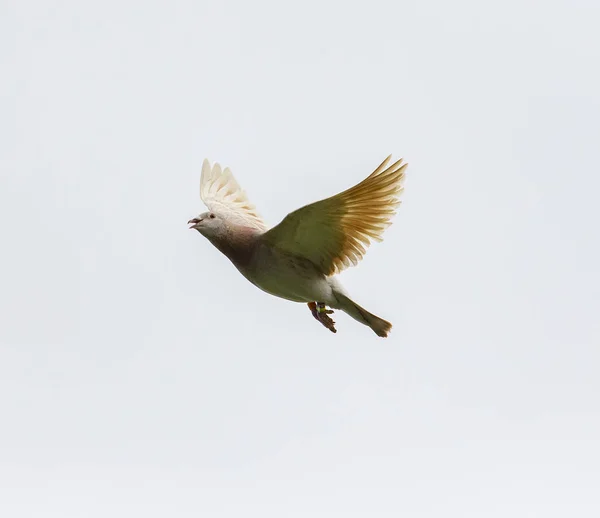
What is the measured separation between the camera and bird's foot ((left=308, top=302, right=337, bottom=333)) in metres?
16.1

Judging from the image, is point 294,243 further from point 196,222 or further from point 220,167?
point 220,167

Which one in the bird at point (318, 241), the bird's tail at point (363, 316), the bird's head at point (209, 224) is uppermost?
the bird's head at point (209, 224)

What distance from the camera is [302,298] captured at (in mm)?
15750

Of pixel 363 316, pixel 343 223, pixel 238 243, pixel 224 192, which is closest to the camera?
pixel 343 223

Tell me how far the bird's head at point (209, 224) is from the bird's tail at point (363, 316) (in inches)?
64.1

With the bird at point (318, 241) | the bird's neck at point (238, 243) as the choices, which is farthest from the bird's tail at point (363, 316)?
the bird's neck at point (238, 243)

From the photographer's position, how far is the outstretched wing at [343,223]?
14.8 meters

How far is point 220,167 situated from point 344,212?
14.1 feet

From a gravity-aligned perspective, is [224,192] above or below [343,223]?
above

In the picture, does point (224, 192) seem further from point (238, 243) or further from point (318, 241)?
point (318, 241)

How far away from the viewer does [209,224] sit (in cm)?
1608

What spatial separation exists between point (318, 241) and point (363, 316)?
1205 millimetres

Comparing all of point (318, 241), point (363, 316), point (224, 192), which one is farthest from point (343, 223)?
point (224, 192)

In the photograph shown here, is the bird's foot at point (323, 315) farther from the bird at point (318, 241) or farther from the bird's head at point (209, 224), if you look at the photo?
the bird's head at point (209, 224)
